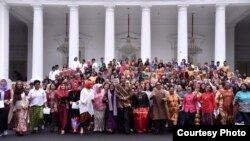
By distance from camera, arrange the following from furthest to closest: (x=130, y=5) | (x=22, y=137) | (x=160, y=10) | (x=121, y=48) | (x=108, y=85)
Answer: (x=121, y=48)
(x=160, y=10)
(x=130, y=5)
(x=108, y=85)
(x=22, y=137)

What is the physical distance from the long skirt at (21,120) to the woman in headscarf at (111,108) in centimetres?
257

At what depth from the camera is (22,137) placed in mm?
12297

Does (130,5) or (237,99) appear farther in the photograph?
(130,5)

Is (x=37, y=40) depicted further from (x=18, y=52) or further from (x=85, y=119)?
(x=85, y=119)

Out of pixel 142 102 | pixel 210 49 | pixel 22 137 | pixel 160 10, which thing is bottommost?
pixel 22 137

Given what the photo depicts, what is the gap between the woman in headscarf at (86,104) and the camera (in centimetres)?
1295

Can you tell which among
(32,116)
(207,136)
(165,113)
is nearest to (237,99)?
(165,113)

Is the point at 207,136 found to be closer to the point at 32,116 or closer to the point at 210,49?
the point at 32,116

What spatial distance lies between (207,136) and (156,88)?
927cm

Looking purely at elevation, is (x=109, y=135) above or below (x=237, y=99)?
below

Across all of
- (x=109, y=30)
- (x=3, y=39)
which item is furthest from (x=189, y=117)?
(x=3, y=39)

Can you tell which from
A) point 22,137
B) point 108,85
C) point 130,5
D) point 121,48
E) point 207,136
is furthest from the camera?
point 121,48

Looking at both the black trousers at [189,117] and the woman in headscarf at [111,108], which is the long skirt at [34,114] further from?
the black trousers at [189,117]

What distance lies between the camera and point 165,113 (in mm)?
13258
